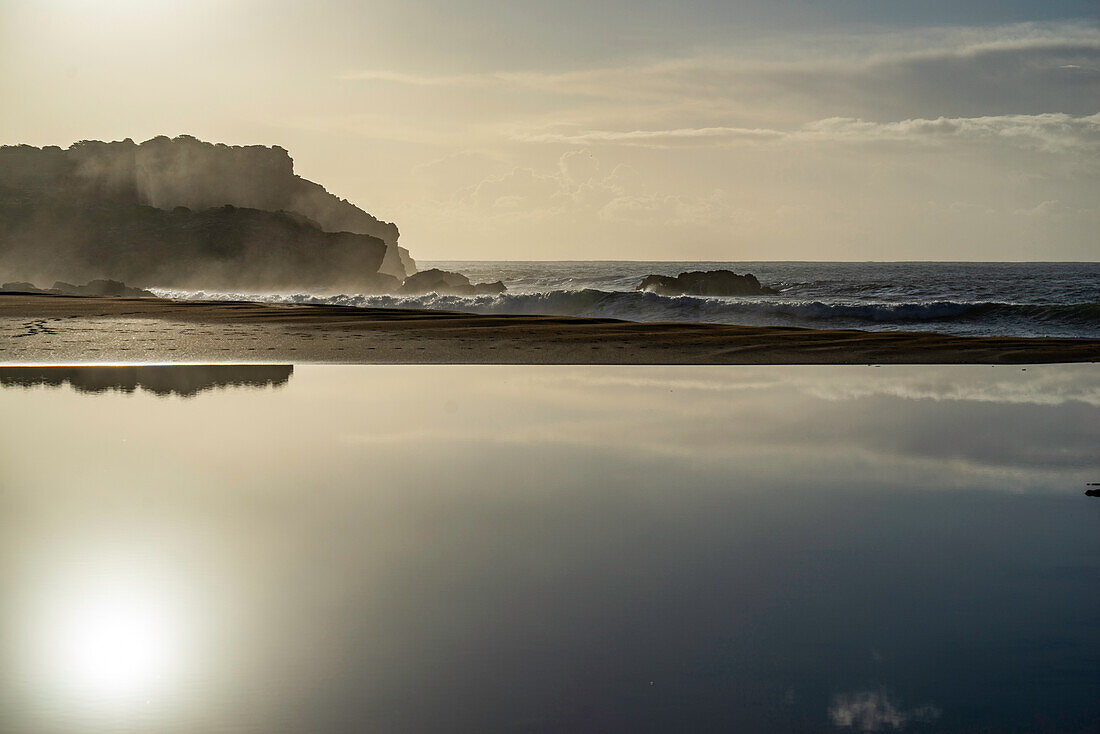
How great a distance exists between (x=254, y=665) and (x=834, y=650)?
2.33 metres

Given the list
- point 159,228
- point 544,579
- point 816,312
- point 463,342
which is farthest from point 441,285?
point 544,579

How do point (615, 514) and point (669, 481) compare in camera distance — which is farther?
point (669, 481)

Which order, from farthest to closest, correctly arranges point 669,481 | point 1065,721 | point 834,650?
point 669,481 → point 834,650 → point 1065,721

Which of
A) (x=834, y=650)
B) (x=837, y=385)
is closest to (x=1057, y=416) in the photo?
(x=837, y=385)

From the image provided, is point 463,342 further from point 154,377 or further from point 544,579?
point 544,579

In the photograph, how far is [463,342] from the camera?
960 inches

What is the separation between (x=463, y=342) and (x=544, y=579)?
19.6 m

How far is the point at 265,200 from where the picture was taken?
147125 mm

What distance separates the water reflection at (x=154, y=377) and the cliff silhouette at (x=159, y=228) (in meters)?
95.0

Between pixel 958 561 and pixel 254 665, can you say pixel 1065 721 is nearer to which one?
pixel 958 561

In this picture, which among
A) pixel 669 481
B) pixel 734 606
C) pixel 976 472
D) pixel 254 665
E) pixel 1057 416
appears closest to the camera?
pixel 254 665

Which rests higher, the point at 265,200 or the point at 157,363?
the point at 265,200

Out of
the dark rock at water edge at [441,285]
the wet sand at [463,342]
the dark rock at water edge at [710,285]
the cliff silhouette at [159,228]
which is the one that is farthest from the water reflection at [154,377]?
the cliff silhouette at [159,228]

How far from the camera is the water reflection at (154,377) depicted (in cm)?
1417
